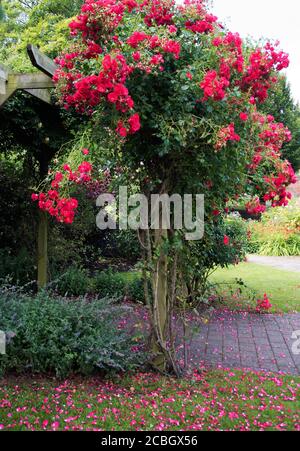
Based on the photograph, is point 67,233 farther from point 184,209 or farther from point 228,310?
point 184,209

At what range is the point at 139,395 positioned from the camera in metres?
3.13

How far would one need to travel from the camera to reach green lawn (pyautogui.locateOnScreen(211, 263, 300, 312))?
6270 mm

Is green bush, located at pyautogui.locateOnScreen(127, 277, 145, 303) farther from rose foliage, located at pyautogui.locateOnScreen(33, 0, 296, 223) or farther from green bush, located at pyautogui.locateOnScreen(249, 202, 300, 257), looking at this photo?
green bush, located at pyautogui.locateOnScreen(249, 202, 300, 257)

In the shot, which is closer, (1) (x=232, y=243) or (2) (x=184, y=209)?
(2) (x=184, y=209)

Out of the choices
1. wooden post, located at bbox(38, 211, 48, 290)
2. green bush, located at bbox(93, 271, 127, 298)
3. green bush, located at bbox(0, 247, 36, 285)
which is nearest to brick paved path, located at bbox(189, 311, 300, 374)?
green bush, located at bbox(93, 271, 127, 298)

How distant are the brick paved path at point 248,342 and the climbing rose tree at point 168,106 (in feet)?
Answer: 2.43

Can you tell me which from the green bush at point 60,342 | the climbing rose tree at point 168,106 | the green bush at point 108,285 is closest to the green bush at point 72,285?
the green bush at point 108,285

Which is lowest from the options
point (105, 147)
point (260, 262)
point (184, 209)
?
point (260, 262)

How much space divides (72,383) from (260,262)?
842cm

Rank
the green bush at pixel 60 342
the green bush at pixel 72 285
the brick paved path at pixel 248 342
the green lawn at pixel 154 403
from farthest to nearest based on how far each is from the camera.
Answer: the green bush at pixel 72 285
the brick paved path at pixel 248 342
the green bush at pixel 60 342
the green lawn at pixel 154 403

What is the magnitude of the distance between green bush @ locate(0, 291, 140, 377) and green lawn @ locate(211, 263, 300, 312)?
175 centimetres

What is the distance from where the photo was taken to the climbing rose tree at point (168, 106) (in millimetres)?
2822

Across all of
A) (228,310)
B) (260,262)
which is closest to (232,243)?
(228,310)

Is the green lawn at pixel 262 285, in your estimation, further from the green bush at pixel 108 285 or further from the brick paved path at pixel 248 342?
the green bush at pixel 108 285
